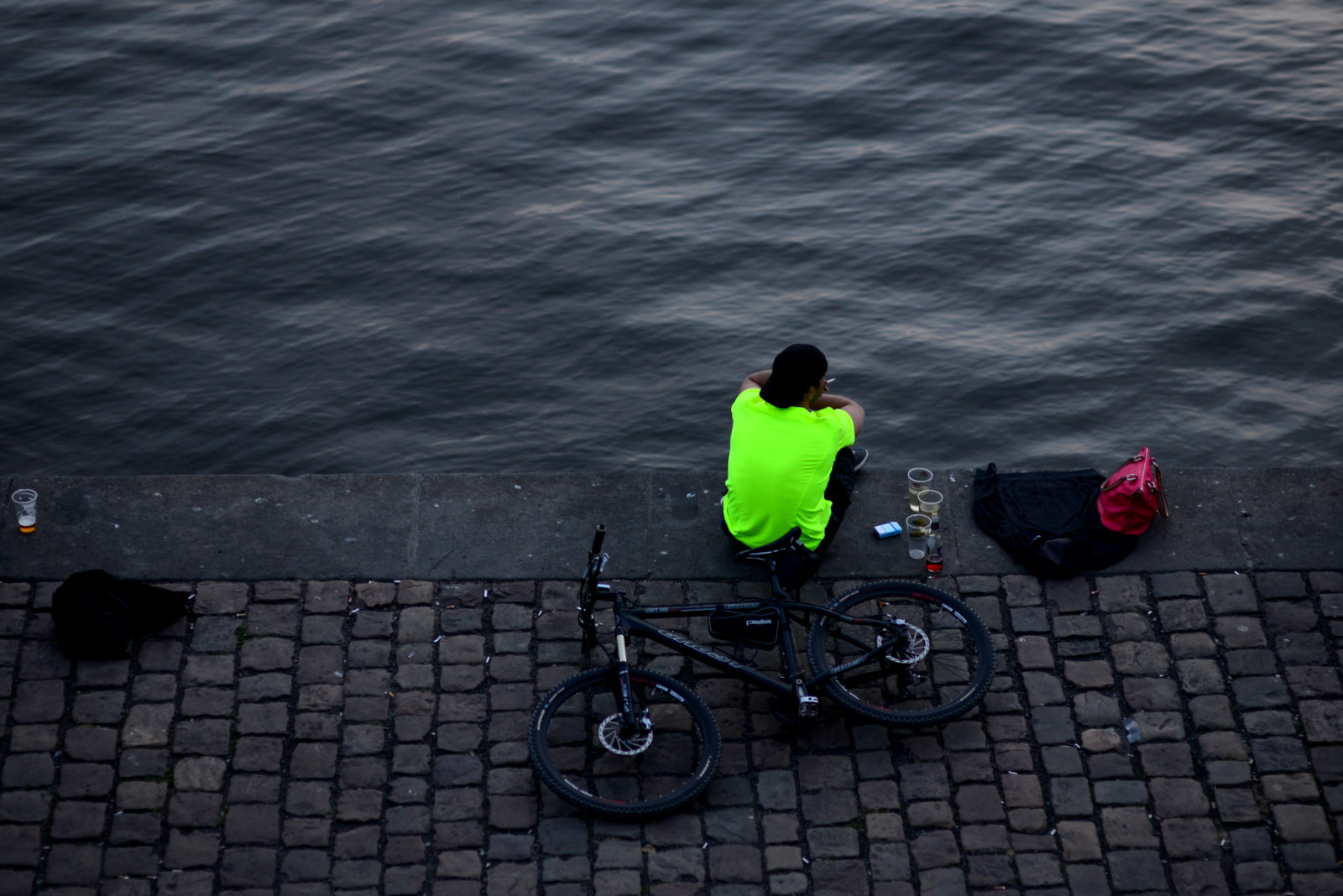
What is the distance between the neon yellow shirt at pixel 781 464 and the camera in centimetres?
773

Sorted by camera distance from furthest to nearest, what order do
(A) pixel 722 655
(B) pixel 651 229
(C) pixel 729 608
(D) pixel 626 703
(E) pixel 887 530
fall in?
1. (B) pixel 651 229
2. (E) pixel 887 530
3. (A) pixel 722 655
4. (C) pixel 729 608
5. (D) pixel 626 703

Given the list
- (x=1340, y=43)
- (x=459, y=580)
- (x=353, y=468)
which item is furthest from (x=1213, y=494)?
(x=1340, y=43)

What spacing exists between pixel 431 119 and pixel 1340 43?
39.3 ft

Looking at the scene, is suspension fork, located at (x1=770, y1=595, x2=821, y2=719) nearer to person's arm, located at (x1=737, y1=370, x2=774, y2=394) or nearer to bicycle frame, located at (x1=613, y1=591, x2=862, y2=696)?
bicycle frame, located at (x1=613, y1=591, x2=862, y2=696)

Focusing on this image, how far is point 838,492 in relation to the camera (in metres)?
8.36

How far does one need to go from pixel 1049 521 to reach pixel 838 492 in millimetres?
1419

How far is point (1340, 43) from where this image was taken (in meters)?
Result: 17.6

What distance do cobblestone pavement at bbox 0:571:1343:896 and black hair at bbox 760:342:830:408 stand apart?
4.22 feet

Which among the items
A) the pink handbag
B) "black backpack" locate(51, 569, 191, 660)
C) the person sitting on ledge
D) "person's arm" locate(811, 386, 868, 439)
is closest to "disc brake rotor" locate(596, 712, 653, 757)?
the person sitting on ledge

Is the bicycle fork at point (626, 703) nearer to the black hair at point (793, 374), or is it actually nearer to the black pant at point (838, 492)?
the black pant at point (838, 492)

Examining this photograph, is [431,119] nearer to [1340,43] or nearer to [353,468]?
[353,468]

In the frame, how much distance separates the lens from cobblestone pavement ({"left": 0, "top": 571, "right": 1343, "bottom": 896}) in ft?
21.8

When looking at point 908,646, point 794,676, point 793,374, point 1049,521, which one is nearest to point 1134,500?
point 1049,521

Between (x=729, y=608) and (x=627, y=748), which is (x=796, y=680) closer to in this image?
(x=729, y=608)
